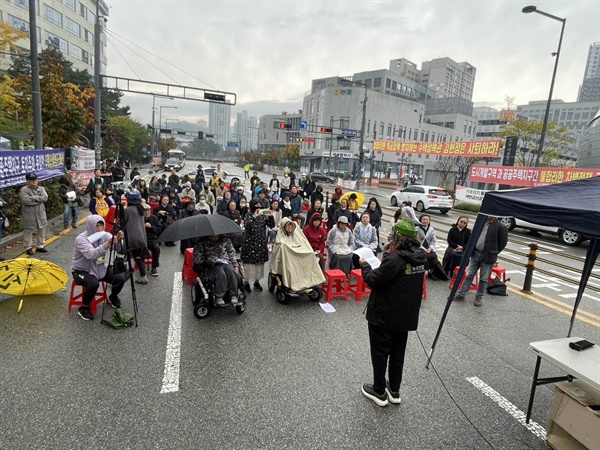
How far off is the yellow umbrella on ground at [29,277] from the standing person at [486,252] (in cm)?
763

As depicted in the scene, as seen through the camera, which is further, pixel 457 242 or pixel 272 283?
pixel 457 242

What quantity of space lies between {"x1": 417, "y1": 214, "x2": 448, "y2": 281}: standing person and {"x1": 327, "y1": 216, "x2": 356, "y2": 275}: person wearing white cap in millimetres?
1818

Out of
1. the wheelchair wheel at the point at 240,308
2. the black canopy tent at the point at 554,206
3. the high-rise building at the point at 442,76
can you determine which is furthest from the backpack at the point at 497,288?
the high-rise building at the point at 442,76

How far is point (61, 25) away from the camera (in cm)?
4900

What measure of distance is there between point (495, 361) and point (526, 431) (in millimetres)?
1401

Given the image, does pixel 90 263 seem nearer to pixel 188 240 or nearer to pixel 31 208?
pixel 188 240

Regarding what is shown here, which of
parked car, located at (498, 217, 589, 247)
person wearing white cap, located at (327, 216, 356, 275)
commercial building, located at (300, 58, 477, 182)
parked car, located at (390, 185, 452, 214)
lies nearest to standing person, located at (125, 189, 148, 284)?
person wearing white cap, located at (327, 216, 356, 275)

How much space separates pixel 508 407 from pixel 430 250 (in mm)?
4665

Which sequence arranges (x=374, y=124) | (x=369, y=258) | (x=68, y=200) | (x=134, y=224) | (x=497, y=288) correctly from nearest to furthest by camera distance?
(x=369, y=258)
(x=134, y=224)
(x=497, y=288)
(x=68, y=200)
(x=374, y=124)

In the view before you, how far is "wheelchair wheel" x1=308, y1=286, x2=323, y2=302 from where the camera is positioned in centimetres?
663

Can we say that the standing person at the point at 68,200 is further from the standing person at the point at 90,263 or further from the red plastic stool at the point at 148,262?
the standing person at the point at 90,263

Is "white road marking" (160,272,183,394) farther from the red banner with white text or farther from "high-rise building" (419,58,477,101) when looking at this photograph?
"high-rise building" (419,58,477,101)

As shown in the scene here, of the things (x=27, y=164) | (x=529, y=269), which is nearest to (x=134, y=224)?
(x=27, y=164)

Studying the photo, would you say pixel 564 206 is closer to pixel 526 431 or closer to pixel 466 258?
pixel 466 258
